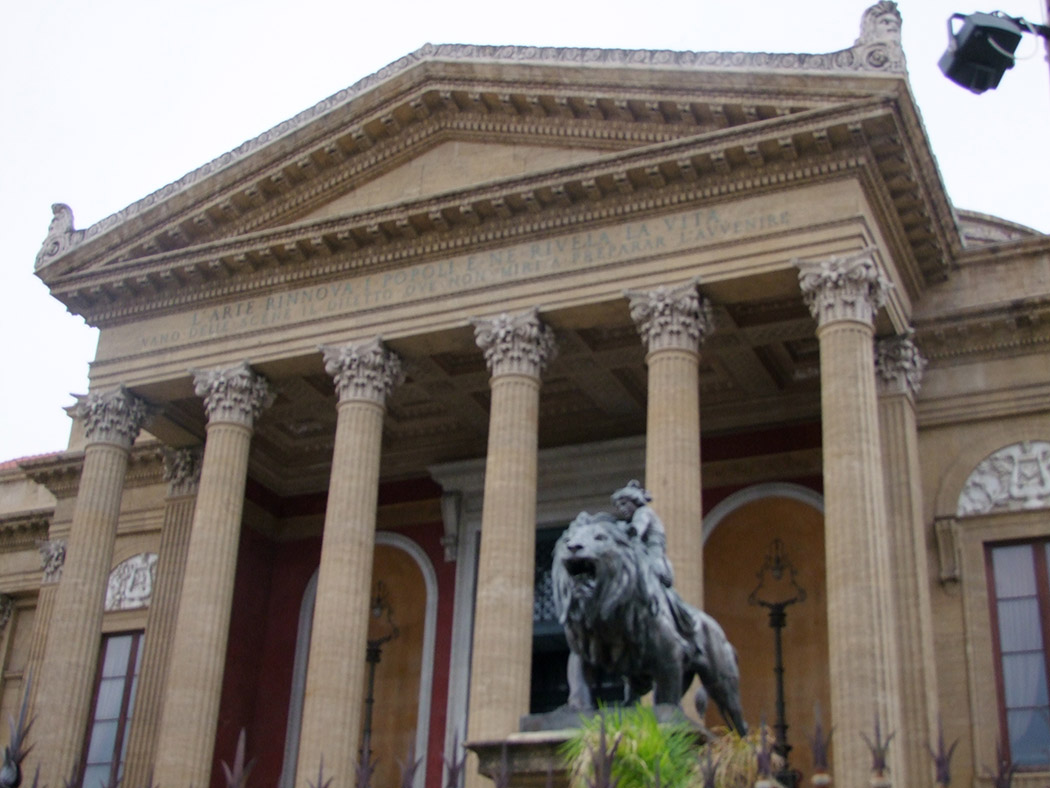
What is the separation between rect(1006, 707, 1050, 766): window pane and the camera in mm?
20500

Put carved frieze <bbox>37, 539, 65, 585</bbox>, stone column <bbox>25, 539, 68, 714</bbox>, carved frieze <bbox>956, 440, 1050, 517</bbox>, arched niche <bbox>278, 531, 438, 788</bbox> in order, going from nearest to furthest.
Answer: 1. carved frieze <bbox>956, 440, 1050, 517</bbox>
2. arched niche <bbox>278, 531, 438, 788</bbox>
3. stone column <bbox>25, 539, 68, 714</bbox>
4. carved frieze <bbox>37, 539, 65, 585</bbox>

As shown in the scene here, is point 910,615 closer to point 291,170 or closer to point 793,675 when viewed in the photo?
point 793,675

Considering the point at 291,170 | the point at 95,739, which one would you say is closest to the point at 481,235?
the point at 291,170

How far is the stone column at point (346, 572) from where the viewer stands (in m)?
20.6

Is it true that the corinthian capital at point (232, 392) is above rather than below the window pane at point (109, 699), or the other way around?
above

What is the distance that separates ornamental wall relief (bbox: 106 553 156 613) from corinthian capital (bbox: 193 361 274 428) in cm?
667

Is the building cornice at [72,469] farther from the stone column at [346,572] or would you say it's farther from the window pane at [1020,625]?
the window pane at [1020,625]

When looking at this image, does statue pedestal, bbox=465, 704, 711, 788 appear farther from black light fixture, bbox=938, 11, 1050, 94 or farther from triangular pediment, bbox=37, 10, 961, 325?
triangular pediment, bbox=37, 10, 961, 325

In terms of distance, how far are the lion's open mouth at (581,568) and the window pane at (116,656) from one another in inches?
801

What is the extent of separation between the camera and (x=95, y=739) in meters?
28.2

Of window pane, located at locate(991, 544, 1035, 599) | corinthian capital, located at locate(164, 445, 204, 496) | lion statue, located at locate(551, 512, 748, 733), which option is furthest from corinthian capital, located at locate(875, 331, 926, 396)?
corinthian capital, located at locate(164, 445, 204, 496)

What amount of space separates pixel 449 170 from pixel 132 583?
12.0 m

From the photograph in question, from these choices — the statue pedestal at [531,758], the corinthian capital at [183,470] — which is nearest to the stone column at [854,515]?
the statue pedestal at [531,758]

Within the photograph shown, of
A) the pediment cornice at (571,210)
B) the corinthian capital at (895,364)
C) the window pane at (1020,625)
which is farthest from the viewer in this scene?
the corinthian capital at (895,364)
